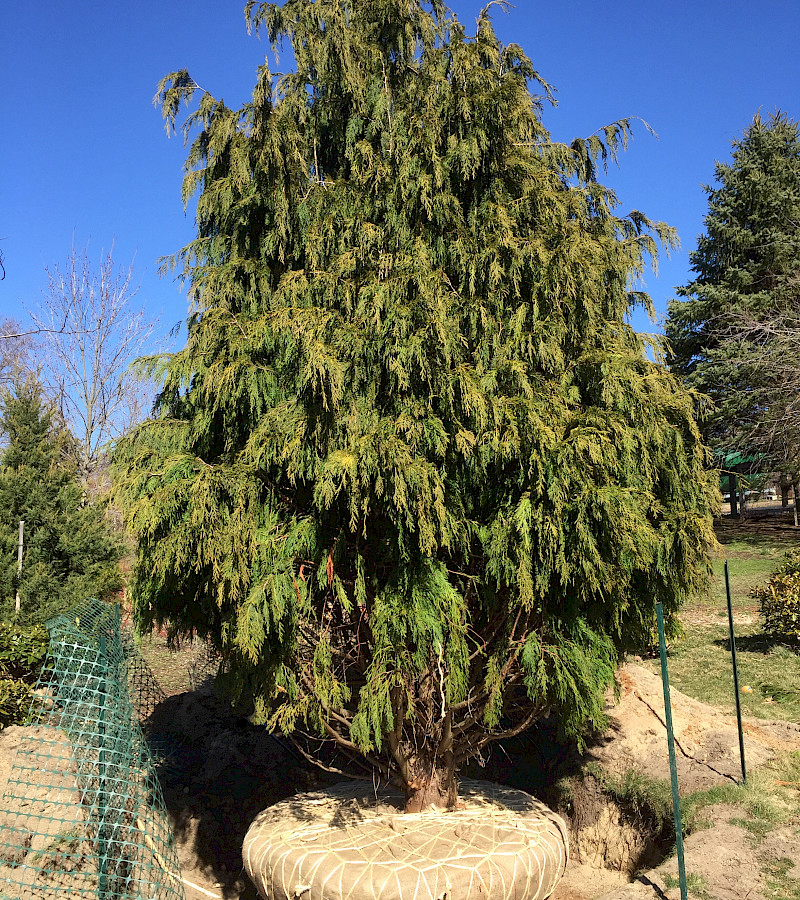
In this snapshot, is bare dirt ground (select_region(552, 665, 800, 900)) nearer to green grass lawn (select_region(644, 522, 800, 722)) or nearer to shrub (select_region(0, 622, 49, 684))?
green grass lawn (select_region(644, 522, 800, 722))

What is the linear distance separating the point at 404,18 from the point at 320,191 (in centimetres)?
142

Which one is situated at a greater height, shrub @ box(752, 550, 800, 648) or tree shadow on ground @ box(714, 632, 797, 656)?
shrub @ box(752, 550, 800, 648)

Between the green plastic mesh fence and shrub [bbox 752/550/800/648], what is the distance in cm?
803

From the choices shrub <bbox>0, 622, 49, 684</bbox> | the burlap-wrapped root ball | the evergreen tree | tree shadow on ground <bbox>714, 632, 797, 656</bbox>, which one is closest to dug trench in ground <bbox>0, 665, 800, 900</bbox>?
the burlap-wrapped root ball

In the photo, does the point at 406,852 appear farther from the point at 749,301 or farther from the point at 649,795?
the point at 749,301

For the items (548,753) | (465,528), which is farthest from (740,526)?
(465,528)

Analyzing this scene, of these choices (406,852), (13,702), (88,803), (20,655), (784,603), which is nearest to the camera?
(406,852)

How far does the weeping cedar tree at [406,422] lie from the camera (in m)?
4.29

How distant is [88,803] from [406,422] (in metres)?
4.07

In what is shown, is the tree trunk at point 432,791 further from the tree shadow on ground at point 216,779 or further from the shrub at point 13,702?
the shrub at point 13,702

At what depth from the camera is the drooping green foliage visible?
16656mm

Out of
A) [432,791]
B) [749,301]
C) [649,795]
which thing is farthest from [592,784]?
[749,301]

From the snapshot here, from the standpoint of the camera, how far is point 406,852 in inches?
181

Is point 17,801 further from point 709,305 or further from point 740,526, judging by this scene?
point 740,526
